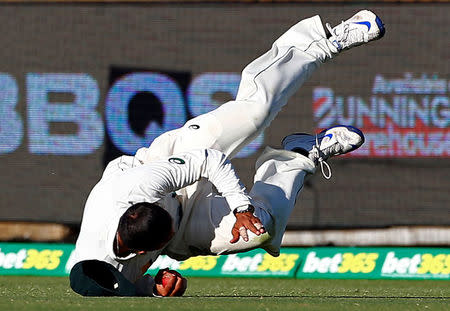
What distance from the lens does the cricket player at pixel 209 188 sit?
5.58m

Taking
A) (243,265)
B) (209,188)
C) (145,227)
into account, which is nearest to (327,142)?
(209,188)

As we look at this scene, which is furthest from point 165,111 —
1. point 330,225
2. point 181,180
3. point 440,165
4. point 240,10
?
point 181,180

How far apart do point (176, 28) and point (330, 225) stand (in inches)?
86.6

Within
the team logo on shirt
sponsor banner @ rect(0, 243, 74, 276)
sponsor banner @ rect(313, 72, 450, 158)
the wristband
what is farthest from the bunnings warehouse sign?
the wristband

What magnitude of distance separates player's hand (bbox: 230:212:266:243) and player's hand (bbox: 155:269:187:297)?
450mm

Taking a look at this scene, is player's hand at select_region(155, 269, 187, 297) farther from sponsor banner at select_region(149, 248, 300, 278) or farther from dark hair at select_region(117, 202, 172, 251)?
sponsor banner at select_region(149, 248, 300, 278)

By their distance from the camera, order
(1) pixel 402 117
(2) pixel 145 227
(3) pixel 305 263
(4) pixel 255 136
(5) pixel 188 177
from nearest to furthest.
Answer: (2) pixel 145 227 < (5) pixel 188 177 < (4) pixel 255 136 < (1) pixel 402 117 < (3) pixel 305 263

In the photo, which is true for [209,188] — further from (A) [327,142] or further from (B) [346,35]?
(B) [346,35]

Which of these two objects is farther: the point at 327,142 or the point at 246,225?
the point at 327,142

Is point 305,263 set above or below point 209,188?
below

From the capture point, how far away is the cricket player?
558 cm

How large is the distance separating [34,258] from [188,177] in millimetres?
4569

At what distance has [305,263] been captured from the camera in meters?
9.69

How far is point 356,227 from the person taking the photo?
9.65m
